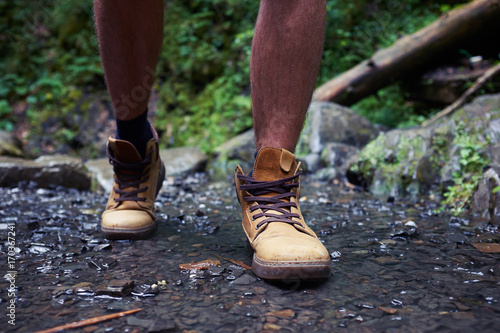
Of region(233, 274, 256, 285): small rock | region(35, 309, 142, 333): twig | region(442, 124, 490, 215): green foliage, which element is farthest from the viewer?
region(442, 124, 490, 215): green foliage

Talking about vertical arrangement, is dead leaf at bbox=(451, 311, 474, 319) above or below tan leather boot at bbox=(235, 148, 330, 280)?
below

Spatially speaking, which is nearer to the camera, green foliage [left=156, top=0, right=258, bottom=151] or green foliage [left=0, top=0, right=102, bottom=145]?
green foliage [left=156, top=0, right=258, bottom=151]

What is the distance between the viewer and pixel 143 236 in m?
1.83

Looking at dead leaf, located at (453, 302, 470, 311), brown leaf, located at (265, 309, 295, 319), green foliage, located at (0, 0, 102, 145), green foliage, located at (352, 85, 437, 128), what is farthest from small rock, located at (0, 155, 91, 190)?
green foliage, located at (0, 0, 102, 145)

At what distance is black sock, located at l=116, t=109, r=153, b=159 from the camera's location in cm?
190

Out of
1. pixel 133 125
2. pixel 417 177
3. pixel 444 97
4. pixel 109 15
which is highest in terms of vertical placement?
pixel 444 97

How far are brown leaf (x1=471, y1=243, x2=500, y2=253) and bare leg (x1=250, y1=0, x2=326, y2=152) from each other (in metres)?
0.94

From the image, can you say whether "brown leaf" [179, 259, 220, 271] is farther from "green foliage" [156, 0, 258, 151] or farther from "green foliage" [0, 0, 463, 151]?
"green foliage" [156, 0, 258, 151]

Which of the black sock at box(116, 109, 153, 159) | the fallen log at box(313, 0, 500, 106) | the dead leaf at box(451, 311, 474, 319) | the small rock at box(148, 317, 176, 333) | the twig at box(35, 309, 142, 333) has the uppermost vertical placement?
the fallen log at box(313, 0, 500, 106)

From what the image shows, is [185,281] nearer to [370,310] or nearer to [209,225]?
[370,310]

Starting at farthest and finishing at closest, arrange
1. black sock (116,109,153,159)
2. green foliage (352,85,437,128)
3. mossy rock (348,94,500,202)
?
green foliage (352,85,437,128), mossy rock (348,94,500,202), black sock (116,109,153,159)

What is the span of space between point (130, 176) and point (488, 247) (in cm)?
179

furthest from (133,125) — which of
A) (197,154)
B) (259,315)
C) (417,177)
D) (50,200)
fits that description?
(197,154)

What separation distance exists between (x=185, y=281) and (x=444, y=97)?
19.2 ft
